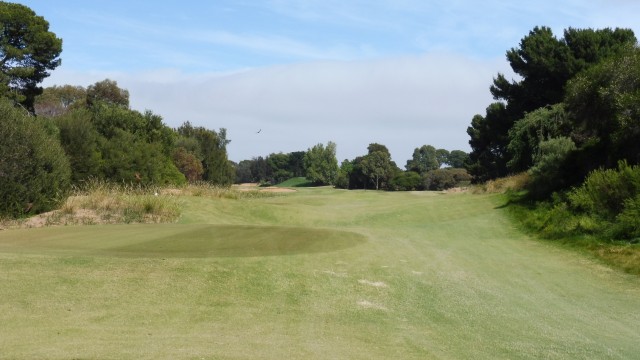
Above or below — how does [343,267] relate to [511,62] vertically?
below

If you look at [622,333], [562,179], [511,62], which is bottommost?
[622,333]

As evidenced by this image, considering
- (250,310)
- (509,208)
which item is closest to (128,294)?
(250,310)

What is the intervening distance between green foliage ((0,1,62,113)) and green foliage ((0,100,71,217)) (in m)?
28.6

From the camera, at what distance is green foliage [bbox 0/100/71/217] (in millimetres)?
23141

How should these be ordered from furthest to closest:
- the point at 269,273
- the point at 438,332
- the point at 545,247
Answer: the point at 545,247 → the point at 269,273 → the point at 438,332

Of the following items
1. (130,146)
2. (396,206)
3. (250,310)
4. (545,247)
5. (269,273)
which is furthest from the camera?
(130,146)

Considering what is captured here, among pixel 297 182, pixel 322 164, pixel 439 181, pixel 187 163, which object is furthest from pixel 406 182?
pixel 297 182

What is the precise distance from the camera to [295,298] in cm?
1115

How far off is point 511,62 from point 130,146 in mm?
35291

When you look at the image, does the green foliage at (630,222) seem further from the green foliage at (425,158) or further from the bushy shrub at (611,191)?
the green foliage at (425,158)

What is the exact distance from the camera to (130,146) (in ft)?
140

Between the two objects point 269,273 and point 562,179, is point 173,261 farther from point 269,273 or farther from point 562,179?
point 562,179

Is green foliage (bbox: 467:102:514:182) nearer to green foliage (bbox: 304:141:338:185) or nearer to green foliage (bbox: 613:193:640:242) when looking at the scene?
green foliage (bbox: 613:193:640:242)

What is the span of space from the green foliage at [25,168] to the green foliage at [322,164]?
Result: 3902 inches
